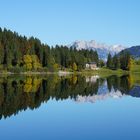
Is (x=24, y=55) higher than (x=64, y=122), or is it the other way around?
(x=24, y=55)

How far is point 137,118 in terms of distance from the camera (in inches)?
1214

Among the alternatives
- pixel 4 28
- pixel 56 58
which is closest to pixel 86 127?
pixel 4 28

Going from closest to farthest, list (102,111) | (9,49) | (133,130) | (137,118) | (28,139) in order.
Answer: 1. (28,139)
2. (133,130)
3. (137,118)
4. (102,111)
5. (9,49)

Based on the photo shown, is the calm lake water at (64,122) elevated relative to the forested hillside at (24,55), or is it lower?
lower

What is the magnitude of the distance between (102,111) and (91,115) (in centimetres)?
305

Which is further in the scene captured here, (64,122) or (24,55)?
(24,55)

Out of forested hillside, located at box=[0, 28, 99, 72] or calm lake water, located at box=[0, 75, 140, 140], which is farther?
forested hillside, located at box=[0, 28, 99, 72]

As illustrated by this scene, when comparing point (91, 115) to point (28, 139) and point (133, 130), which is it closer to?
point (133, 130)

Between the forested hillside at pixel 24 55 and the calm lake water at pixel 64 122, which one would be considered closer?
the calm lake water at pixel 64 122

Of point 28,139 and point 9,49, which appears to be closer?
A: point 28,139

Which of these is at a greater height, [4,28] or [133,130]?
[4,28]

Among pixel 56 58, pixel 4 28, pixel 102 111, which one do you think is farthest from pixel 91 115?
pixel 56 58

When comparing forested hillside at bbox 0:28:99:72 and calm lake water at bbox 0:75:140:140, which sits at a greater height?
forested hillside at bbox 0:28:99:72

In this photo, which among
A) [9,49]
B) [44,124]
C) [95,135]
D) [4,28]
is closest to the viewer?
[95,135]
